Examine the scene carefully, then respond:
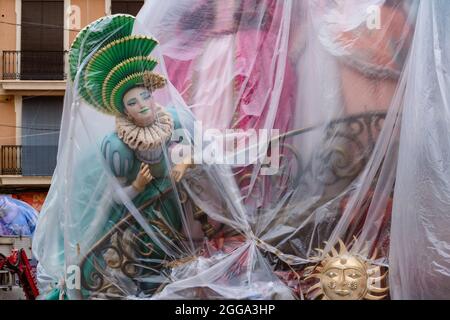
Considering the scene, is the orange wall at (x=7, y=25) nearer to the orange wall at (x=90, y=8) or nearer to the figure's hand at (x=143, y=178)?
the orange wall at (x=90, y=8)

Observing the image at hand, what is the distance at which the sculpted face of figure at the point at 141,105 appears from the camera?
16.1 feet

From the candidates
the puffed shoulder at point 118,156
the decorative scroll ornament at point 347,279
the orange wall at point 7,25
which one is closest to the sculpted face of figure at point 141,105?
the puffed shoulder at point 118,156

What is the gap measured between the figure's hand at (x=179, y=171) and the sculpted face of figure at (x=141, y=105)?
281 millimetres

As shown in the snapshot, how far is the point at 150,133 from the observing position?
4891 mm

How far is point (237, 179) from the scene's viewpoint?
15.9 ft

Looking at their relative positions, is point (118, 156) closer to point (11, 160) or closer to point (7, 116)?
point (11, 160)

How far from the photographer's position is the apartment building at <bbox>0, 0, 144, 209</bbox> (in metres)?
19.2

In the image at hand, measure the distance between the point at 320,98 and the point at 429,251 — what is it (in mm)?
983

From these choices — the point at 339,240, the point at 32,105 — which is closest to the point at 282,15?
the point at 339,240

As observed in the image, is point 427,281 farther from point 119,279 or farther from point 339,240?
point 119,279

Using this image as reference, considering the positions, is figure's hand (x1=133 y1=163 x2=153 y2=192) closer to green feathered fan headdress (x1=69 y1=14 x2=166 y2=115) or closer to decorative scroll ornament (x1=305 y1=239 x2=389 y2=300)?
green feathered fan headdress (x1=69 y1=14 x2=166 y2=115)

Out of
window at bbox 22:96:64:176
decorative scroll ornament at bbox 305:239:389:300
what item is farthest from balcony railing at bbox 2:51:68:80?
decorative scroll ornament at bbox 305:239:389:300

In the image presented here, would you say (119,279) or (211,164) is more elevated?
(211,164)

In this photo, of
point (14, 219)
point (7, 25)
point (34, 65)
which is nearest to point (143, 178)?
point (14, 219)
